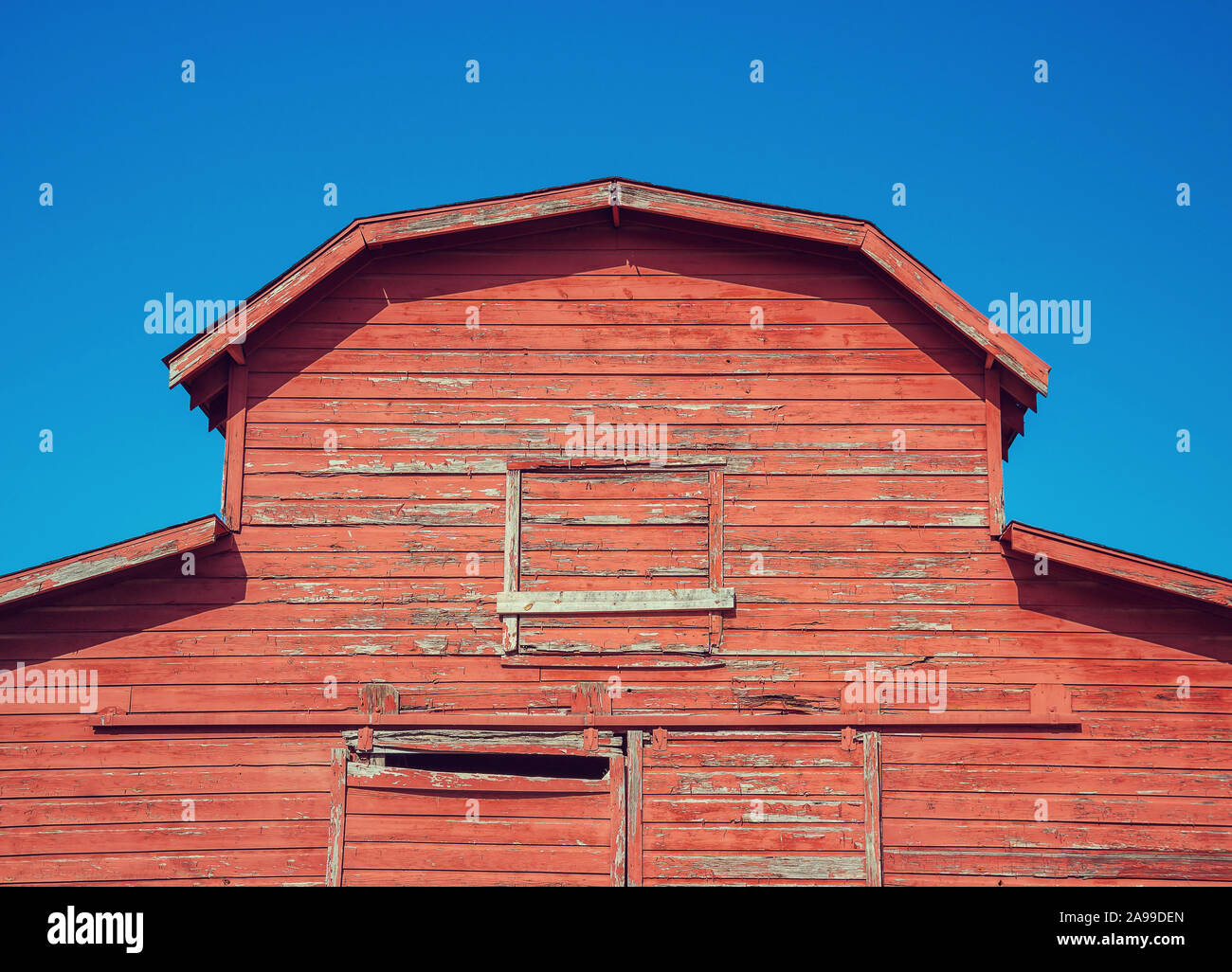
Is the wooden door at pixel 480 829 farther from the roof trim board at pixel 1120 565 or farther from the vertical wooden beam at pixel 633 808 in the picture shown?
the roof trim board at pixel 1120 565

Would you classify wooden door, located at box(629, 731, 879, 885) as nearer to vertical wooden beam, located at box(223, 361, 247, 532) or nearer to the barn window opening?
the barn window opening

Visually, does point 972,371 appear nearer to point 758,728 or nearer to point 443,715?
point 758,728

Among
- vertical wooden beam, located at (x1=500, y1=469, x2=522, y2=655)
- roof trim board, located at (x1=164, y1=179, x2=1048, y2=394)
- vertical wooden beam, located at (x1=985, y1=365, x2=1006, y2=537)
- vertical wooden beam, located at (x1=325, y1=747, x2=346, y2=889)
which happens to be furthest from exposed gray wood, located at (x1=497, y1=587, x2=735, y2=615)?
roof trim board, located at (x1=164, y1=179, x2=1048, y2=394)

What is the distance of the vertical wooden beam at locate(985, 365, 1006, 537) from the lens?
10469 mm

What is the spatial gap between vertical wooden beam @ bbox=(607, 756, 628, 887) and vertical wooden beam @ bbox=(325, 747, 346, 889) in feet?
7.32

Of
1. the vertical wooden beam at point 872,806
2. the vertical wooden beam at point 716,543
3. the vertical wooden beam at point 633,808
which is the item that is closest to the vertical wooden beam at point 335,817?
the vertical wooden beam at point 633,808

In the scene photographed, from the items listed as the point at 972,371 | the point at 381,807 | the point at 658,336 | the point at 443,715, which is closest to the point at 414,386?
the point at 658,336

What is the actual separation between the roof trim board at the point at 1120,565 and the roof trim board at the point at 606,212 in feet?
4.38

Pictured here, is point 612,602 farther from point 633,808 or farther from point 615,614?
point 633,808

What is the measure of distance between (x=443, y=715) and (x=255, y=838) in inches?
72.0

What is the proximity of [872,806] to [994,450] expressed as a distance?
10.8 ft

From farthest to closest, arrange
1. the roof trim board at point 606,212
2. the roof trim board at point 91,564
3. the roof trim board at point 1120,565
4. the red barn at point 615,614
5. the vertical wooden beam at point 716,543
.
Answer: the roof trim board at point 606,212 → the vertical wooden beam at point 716,543 → the red barn at point 615,614 → the roof trim board at point 91,564 → the roof trim board at point 1120,565

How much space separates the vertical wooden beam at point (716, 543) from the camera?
33.9 ft

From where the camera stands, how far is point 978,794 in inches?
395
